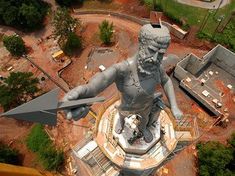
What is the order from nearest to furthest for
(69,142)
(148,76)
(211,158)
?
(148,76)
(211,158)
(69,142)

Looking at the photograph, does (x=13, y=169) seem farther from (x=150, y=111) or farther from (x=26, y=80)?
(x=26, y=80)

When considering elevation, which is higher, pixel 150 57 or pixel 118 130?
pixel 150 57

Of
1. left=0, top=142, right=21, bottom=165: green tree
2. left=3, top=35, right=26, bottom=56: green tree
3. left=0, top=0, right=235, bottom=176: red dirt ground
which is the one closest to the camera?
left=0, top=142, right=21, bottom=165: green tree

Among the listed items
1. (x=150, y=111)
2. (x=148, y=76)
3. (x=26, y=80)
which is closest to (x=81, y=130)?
(x=26, y=80)

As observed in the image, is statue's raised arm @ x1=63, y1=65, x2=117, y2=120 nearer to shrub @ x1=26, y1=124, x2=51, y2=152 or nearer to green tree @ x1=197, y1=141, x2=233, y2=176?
green tree @ x1=197, y1=141, x2=233, y2=176

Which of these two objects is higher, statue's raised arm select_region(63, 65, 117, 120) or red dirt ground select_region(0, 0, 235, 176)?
statue's raised arm select_region(63, 65, 117, 120)

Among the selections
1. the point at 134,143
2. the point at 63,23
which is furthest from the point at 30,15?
the point at 134,143

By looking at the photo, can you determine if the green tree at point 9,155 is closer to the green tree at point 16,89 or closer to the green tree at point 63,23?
the green tree at point 16,89

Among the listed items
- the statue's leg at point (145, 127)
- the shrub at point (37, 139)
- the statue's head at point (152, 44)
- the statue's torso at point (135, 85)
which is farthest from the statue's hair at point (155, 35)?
the shrub at point (37, 139)

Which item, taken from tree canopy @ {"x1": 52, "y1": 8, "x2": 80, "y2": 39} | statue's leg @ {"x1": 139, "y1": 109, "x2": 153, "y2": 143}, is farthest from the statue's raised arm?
tree canopy @ {"x1": 52, "y1": 8, "x2": 80, "y2": 39}
